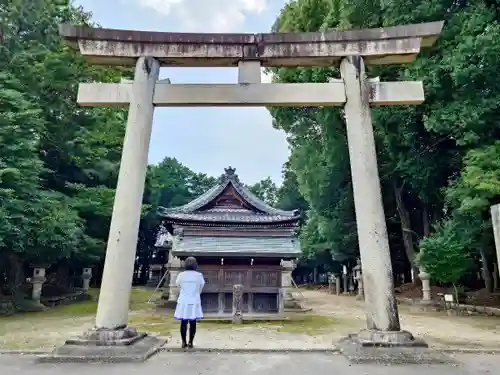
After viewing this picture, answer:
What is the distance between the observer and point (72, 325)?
41.8 feet

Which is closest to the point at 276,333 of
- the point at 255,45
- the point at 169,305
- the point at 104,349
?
the point at 104,349

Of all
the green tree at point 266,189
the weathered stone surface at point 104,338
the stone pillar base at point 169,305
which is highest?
the green tree at point 266,189

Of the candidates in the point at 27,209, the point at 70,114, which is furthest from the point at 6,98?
the point at 70,114

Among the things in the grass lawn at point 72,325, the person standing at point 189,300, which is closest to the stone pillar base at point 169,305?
the grass lawn at point 72,325

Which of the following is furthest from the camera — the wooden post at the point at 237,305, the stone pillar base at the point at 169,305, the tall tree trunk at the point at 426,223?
the tall tree trunk at the point at 426,223

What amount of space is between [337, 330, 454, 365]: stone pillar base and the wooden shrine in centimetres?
921

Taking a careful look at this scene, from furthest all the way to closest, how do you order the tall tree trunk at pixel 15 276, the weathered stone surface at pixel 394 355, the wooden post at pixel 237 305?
the tall tree trunk at pixel 15 276 < the wooden post at pixel 237 305 < the weathered stone surface at pixel 394 355

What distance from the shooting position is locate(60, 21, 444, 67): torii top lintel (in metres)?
6.88

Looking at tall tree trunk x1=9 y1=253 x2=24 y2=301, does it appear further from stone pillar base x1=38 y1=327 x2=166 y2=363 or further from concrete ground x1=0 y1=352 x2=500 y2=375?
stone pillar base x1=38 y1=327 x2=166 y2=363

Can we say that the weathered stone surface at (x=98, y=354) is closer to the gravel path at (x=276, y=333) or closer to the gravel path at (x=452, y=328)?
the gravel path at (x=276, y=333)

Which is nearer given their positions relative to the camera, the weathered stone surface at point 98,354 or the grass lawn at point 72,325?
the weathered stone surface at point 98,354

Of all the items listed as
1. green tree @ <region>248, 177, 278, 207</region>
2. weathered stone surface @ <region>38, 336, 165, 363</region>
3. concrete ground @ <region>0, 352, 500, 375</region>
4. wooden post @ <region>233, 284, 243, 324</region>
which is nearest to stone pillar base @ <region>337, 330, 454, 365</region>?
Answer: concrete ground @ <region>0, 352, 500, 375</region>

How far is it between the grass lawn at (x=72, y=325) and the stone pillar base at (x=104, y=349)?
11.5 feet

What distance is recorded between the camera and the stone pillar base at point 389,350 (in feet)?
17.4
